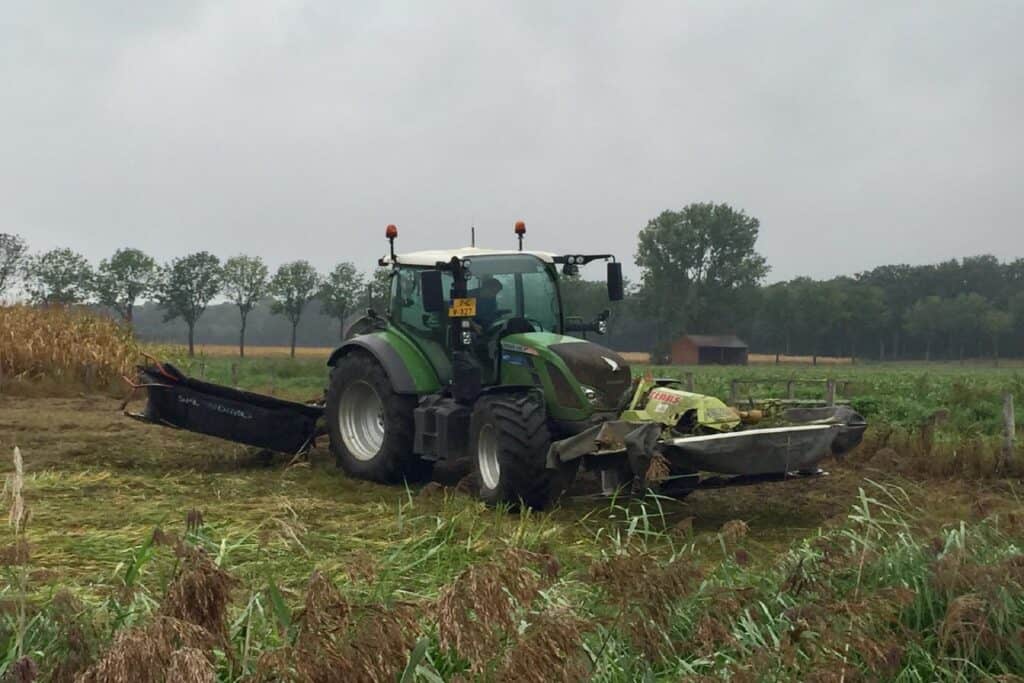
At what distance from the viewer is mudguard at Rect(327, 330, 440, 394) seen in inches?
373

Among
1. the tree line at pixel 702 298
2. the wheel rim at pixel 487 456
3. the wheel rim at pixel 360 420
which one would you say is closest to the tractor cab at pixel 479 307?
the wheel rim at pixel 487 456

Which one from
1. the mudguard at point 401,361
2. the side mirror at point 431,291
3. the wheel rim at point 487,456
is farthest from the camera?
the mudguard at point 401,361

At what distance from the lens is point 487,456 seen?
8.53 meters

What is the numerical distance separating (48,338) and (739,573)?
19164 mm

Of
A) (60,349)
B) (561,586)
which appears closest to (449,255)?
(561,586)

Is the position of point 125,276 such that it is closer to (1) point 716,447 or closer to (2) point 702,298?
(2) point 702,298

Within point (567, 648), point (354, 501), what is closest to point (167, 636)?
point (567, 648)

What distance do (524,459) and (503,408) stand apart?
464 millimetres

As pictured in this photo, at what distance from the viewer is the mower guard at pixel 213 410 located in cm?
1038

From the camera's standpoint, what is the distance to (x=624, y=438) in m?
7.42

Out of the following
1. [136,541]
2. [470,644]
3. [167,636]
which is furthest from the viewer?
[136,541]

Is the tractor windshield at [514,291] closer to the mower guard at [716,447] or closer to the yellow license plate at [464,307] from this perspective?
the yellow license plate at [464,307]

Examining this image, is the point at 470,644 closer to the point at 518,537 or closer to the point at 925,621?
the point at 925,621

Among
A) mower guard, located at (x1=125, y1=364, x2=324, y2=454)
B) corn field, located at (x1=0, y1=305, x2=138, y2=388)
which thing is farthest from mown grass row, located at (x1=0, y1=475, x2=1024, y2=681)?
corn field, located at (x1=0, y1=305, x2=138, y2=388)
